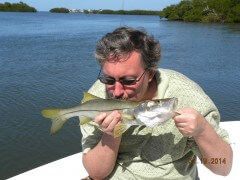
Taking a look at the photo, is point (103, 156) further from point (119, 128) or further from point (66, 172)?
point (66, 172)

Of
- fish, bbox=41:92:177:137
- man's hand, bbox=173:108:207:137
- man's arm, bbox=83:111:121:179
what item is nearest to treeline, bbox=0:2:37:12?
man's arm, bbox=83:111:121:179

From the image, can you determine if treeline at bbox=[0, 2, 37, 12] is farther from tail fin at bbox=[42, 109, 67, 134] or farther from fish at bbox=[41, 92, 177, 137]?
fish at bbox=[41, 92, 177, 137]

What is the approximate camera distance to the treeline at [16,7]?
12128 cm

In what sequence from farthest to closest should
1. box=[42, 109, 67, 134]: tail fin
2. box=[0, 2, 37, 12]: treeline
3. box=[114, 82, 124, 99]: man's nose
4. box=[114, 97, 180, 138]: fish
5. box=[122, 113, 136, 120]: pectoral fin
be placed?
box=[0, 2, 37, 12]: treeline, box=[42, 109, 67, 134]: tail fin, box=[114, 82, 124, 99]: man's nose, box=[122, 113, 136, 120]: pectoral fin, box=[114, 97, 180, 138]: fish

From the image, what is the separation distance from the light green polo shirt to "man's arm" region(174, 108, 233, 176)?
12 cm

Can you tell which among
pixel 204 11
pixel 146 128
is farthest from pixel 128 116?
pixel 204 11

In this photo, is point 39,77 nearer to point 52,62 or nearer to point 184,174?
point 52,62

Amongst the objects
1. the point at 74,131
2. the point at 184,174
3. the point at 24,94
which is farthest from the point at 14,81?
the point at 184,174

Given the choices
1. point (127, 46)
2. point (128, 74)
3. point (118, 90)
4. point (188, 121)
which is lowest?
point (188, 121)

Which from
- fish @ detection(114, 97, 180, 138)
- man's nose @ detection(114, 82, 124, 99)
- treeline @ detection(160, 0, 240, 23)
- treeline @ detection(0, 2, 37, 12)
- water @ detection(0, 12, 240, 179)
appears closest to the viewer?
fish @ detection(114, 97, 180, 138)

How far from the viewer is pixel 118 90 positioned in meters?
2.50

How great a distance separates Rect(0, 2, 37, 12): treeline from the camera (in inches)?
4775

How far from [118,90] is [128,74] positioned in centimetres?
13

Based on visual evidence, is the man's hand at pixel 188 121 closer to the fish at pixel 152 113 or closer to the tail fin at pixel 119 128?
the fish at pixel 152 113
